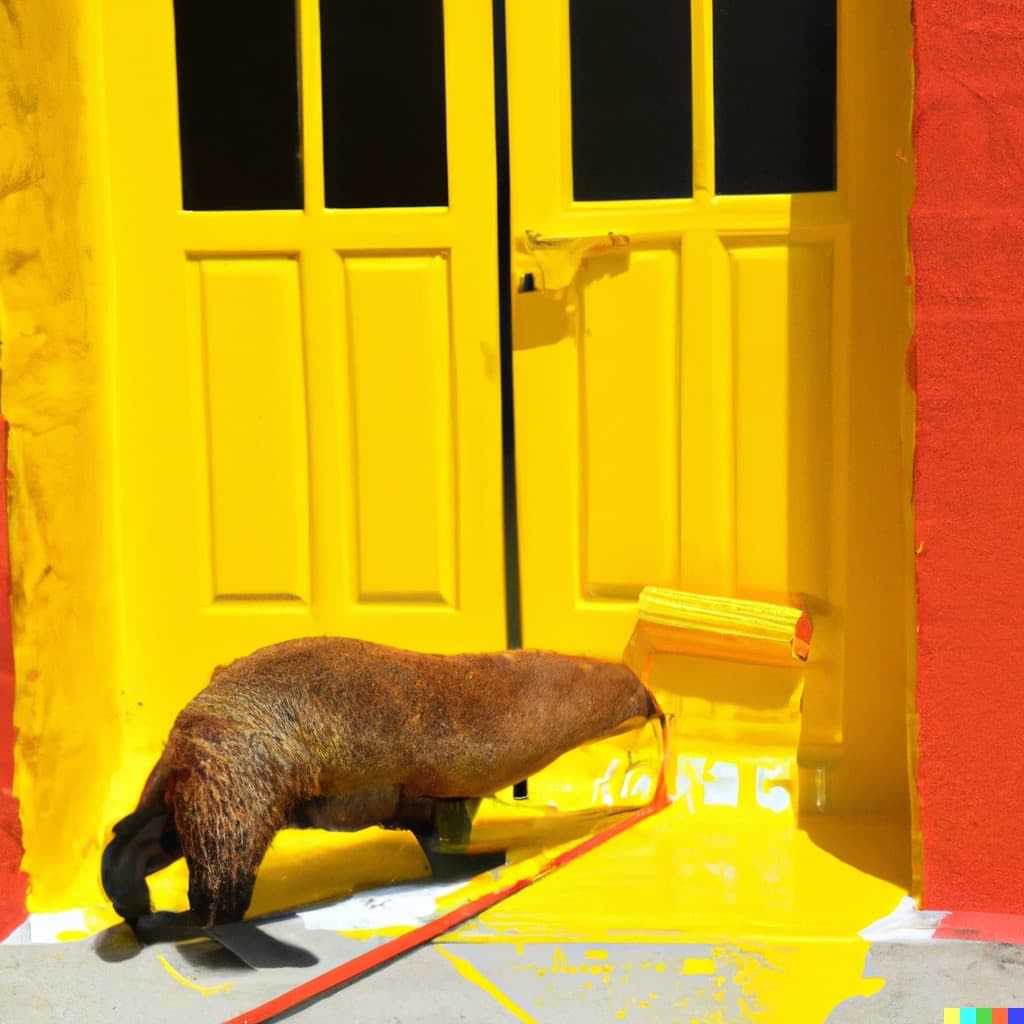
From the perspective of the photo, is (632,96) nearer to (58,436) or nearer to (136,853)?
(58,436)

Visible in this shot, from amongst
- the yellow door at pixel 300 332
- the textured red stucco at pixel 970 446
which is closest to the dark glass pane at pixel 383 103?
the yellow door at pixel 300 332

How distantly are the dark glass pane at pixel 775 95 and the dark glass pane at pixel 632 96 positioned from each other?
3.6 inches

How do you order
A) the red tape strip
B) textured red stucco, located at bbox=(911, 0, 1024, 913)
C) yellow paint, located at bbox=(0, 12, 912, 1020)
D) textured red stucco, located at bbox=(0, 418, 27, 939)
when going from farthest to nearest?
yellow paint, located at bbox=(0, 12, 912, 1020)
textured red stucco, located at bbox=(0, 418, 27, 939)
textured red stucco, located at bbox=(911, 0, 1024, 913)
the red tape strip

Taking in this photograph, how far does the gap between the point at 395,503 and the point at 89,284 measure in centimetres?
86

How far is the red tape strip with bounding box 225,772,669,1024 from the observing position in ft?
6.94

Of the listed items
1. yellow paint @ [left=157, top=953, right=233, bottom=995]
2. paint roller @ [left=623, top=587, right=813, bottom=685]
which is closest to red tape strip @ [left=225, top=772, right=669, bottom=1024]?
yellow paint @ [left=157, top=953, right=233, bottom=995]

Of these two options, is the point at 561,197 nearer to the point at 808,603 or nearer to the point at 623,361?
the point at 623,361

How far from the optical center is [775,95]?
9.12 ft

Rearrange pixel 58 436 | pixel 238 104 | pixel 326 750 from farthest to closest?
pixel 238 104 < pixel 58 436 < pixel 326 750

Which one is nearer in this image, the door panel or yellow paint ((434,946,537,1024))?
yellow paint ((434,946,537,1024))

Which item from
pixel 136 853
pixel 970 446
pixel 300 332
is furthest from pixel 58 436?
pixel 970 446

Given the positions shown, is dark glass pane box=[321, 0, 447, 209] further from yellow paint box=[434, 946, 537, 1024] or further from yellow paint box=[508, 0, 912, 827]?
yellow paint box=[434, 946, 537, 1024]

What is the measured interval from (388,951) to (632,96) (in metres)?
1.93

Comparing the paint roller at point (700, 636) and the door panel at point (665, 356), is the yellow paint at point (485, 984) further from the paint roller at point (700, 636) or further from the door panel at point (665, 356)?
the door panel at point (665, 356)
